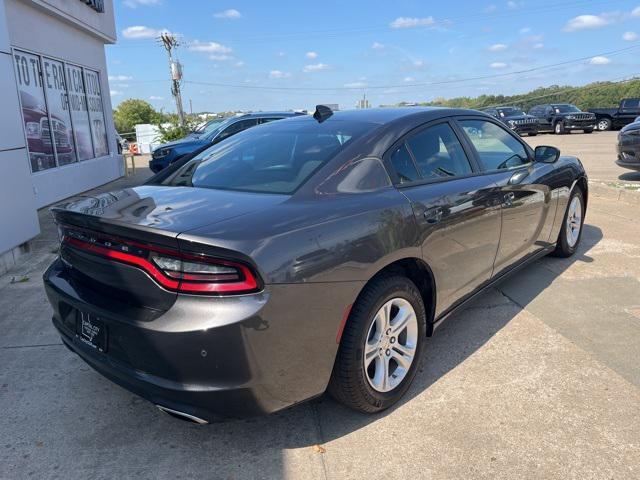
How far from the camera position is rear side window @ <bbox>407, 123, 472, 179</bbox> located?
3.04 meters

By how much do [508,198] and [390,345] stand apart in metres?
1.63

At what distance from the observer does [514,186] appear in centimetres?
369

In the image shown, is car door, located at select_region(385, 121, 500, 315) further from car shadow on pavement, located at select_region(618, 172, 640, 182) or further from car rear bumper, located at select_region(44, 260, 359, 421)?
car shadow on pavement, located at select_region(618, 172, 640, 182)

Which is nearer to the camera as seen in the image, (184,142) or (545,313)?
(545,313)

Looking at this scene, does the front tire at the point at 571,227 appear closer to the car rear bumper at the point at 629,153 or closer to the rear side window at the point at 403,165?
the rear side window at the point at 403,165

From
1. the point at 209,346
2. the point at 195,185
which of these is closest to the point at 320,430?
the point at 209,346

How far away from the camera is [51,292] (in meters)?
2.67

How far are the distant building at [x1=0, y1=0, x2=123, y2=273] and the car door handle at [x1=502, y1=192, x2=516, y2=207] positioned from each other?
Result: 491 centimetres

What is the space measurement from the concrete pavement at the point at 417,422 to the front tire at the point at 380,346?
0.55ft

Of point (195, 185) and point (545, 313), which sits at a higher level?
point (195, 185)

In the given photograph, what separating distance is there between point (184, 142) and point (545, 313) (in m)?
9.46

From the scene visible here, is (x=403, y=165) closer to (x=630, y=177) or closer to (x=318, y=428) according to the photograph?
(x=318, y=428)

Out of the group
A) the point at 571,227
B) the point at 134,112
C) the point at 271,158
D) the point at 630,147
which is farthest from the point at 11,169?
the point at 134,112

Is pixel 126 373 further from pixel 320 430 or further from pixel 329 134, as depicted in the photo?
pixel 329 134
